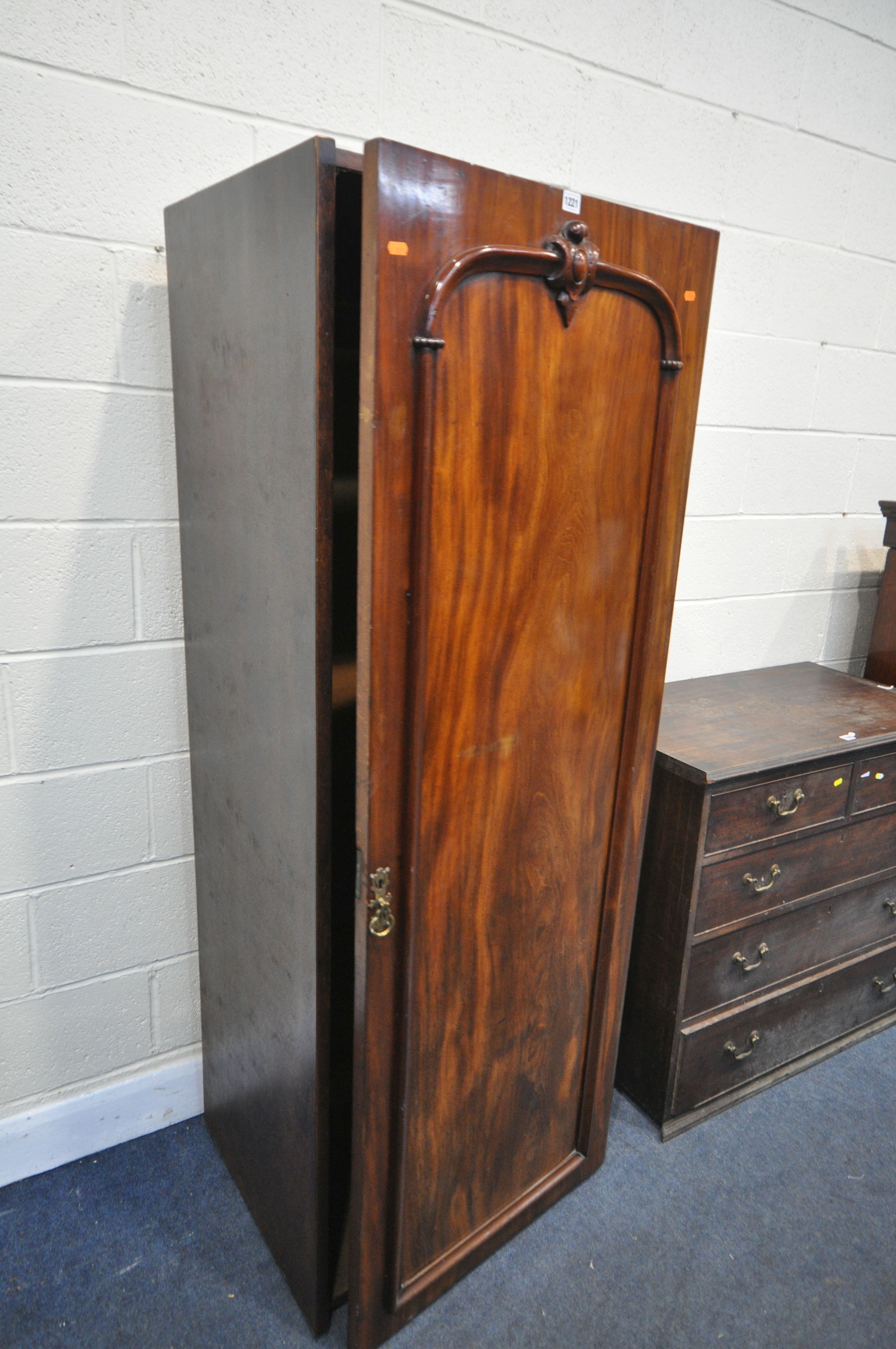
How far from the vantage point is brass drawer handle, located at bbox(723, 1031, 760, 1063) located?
5.55ft

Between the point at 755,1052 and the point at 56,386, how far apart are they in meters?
1.78

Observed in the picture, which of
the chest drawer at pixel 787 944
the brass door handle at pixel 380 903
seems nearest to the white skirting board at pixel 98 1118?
the brass door handle at pixel 380 903

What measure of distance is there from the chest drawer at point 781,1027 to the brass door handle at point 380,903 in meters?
0.88

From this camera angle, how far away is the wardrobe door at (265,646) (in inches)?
36.1

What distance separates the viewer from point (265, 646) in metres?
1.09

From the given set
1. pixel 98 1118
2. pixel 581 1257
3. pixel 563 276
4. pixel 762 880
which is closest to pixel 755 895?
pixel 762 880

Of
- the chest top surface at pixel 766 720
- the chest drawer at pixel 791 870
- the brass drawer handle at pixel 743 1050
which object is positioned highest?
the chest top surface at pixel 766 720

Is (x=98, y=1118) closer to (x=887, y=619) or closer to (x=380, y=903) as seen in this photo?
(x=380, y=903)

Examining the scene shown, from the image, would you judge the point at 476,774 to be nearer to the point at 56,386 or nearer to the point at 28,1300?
the point at 56,386

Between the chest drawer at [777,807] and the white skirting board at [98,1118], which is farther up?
the chest drawer at [777,807]

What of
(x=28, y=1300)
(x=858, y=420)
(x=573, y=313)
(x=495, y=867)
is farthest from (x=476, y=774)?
(x=858, y=420)

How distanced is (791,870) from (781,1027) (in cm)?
Result: 38

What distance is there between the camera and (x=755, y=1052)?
176 cm

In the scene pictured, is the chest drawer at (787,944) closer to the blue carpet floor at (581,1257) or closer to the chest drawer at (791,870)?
the chest drawer at (791,870)
